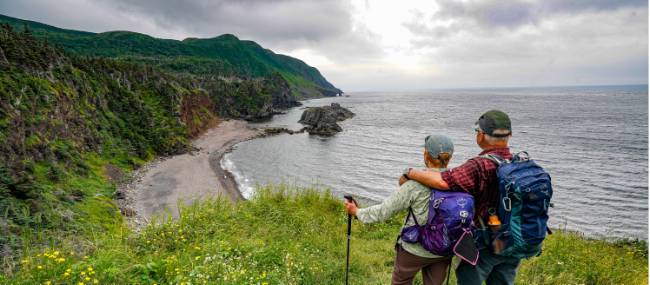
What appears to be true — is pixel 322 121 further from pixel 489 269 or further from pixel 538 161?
pixel 489 269

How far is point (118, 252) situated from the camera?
5.20 metres

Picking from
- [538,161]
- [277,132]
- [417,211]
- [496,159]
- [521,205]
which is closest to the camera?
[521,205]

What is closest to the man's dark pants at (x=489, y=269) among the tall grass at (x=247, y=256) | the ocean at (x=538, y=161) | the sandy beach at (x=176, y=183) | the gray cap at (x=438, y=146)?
the gray cap at (x=438, y=146)

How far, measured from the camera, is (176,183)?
3356 centimetres

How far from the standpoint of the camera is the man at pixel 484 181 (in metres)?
3.24

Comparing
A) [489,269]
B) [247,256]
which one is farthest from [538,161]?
[247,256]

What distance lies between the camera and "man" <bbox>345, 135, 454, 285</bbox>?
3.40m

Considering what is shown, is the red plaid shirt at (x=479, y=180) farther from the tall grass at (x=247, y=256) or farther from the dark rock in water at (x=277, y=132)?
the dark rock in water at (x=277, y=132)

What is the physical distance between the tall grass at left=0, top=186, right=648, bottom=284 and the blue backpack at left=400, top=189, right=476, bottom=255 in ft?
8.64

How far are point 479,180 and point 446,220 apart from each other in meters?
0.58

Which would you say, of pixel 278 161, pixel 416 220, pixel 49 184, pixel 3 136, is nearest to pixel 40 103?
pixel 3 136

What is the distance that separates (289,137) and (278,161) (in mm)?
21491

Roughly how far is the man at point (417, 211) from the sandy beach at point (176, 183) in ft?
56.4

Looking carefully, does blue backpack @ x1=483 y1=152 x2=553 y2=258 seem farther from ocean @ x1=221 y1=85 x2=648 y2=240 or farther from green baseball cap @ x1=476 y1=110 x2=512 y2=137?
ocean @ x1=221 y1=85 x2=648 y2=240
